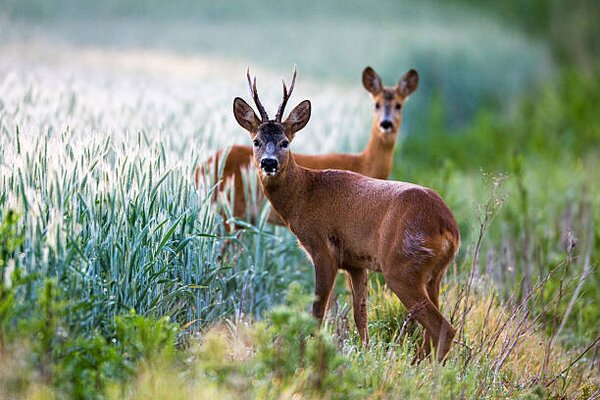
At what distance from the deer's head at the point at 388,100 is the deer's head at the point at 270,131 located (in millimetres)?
3099

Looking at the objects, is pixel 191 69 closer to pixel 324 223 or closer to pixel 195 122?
pixel 195 122

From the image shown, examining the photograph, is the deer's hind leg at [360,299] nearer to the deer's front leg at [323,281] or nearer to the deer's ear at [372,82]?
the deer's front leg at [323,281]

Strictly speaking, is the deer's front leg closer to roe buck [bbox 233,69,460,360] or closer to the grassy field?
roe buck [bbox 233,69,460,360]

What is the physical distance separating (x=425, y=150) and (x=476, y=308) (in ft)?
37.9

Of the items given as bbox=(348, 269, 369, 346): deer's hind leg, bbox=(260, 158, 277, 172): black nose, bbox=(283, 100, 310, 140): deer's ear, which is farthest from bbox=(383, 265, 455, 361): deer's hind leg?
bbox=(283, 100, 310, 140): deer's ear

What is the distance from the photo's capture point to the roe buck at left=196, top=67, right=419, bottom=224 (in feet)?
35.1

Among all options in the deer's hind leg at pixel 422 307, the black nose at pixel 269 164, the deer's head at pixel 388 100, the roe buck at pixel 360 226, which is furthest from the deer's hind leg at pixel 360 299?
the deer's head at pixel 388 100

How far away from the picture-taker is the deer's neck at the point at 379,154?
11.3 m

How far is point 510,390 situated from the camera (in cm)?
727

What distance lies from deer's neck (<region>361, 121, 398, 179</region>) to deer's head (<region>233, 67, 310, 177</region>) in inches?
111

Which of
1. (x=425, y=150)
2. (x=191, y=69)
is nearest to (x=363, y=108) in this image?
(x=425, y=150)

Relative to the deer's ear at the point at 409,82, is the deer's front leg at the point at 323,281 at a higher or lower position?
lower

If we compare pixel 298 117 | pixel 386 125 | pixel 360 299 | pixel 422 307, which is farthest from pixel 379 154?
pixel 422 307

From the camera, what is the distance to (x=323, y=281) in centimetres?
791
